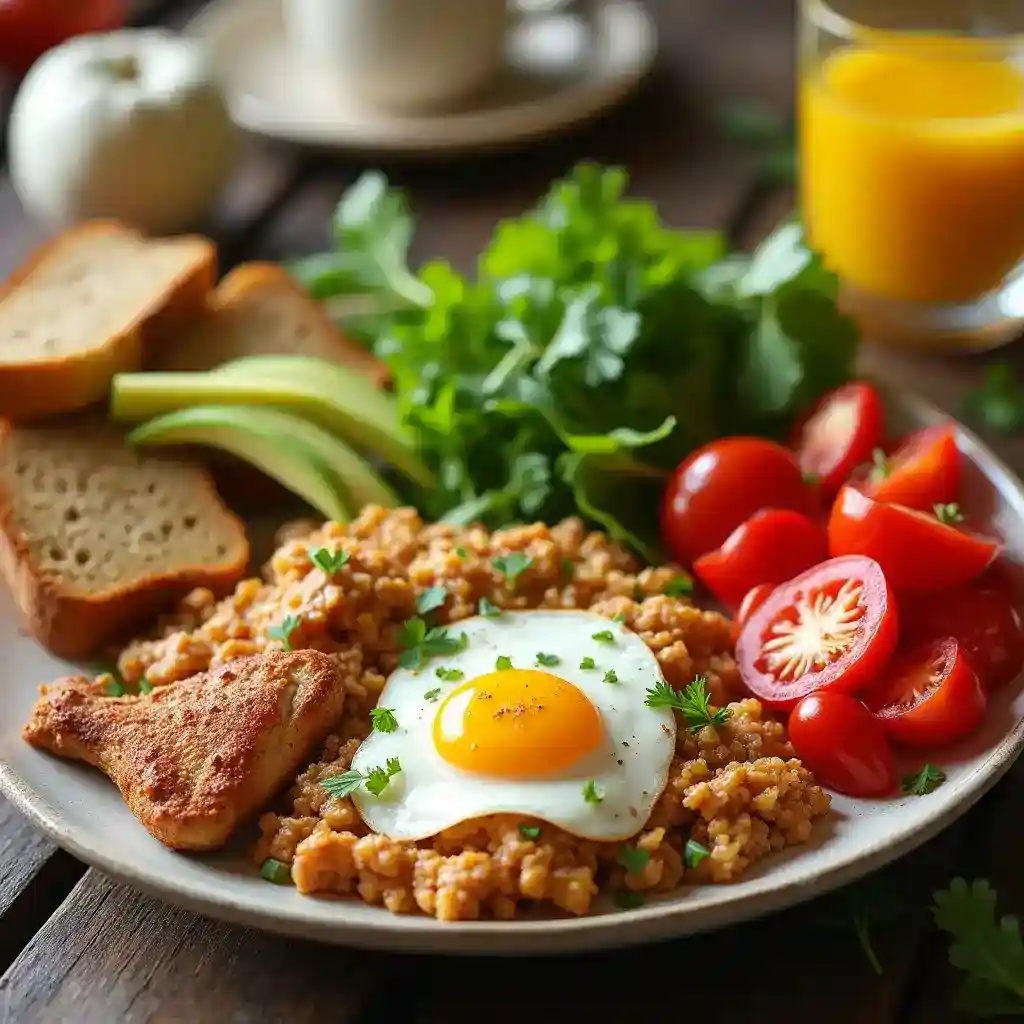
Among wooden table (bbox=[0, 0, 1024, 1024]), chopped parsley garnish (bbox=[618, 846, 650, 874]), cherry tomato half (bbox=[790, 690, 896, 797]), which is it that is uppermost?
chopped parsley garnish (bbox=[618, 846, 650, 874])

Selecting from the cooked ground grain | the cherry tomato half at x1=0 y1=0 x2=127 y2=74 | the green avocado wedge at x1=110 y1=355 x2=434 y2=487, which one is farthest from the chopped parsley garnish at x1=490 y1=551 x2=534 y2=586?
the cherry tomato half at x1=0 y1=0 x2=127 y2=74

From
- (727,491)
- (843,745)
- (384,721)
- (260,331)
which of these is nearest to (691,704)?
(843,745)

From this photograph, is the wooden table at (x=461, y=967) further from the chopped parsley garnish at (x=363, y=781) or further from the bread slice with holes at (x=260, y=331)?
the bread slice with holes at (x=260, y=331)

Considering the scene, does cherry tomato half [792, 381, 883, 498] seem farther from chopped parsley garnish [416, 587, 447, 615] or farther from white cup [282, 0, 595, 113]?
white cup [282, 0, 595, 113]

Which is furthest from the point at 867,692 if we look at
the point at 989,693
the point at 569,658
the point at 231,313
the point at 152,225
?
the point at 152,225

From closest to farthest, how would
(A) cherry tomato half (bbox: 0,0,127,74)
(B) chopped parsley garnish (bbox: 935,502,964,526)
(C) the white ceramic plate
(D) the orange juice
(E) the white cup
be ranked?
(C) the white ceramic plate < (B) chopped parsley garnish (bbox: 935,502,964,526) < (D) the orange juice < (E) the white cup < (A) cherry tomato half (bbox: 0,0,127,74)

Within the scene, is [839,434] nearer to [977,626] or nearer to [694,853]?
[977,626]

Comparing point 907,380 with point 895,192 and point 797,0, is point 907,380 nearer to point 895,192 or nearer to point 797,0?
point 895,192
